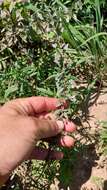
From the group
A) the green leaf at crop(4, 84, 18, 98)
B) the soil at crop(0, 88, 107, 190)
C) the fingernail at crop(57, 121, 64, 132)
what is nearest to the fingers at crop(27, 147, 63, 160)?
the fingernail at crop(57, 121, 64, 132)

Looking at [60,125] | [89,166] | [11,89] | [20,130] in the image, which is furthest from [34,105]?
[89,166]

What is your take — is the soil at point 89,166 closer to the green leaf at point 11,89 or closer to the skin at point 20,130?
the green leaf at point 11,89

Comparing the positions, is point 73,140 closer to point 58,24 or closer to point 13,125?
point 13,125

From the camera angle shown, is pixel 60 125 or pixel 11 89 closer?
pixel 60 125

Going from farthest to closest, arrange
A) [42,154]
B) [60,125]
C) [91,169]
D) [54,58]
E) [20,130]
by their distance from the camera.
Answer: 1. [54,58]
2. [91,169]
3. [42,154]
4. [60,125]
5. [20,130]

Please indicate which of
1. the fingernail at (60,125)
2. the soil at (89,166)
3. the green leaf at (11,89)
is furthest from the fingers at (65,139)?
the green leaf at (11,89)

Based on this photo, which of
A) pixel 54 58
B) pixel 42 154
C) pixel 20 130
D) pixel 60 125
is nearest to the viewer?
pixel 20 130

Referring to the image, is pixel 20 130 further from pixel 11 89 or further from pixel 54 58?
pixel 54 58
